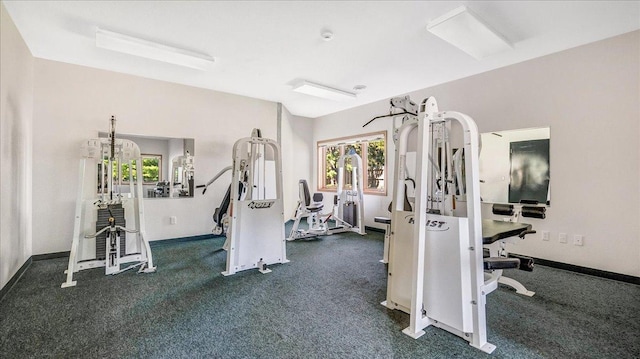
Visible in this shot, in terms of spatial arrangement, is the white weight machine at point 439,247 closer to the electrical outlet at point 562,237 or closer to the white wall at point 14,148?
the electrical outlet at point 562,237

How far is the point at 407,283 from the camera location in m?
2.32

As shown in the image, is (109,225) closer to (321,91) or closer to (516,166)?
(321,91)

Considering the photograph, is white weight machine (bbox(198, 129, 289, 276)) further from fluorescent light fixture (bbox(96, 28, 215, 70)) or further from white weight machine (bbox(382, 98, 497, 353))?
white weight machine (bbox(382, 98, 497, 353))

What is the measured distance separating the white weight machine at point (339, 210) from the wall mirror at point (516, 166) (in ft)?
7.29

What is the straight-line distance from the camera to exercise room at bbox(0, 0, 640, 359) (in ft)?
6.75

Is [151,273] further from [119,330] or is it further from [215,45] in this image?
[215,45]

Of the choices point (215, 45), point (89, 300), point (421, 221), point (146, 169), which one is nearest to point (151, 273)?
point (89, 300)

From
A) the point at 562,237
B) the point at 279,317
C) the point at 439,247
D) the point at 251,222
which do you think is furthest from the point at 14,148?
the point at 562,237

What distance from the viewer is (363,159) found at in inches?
247

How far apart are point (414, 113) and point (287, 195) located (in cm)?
403

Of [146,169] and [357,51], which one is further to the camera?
[146,169]

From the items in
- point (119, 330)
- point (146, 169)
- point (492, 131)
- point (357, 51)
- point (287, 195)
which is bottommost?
point (119, 330)

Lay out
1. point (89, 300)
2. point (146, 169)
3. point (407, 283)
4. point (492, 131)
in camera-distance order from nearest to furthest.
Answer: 1. point (407, 283)
2. point (89, 300)
3. point (492, 131)
4. point (146, 169)

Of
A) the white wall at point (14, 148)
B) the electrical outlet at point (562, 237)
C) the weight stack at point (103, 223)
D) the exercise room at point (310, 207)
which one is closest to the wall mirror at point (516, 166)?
the exercise room at point (310, 207)
